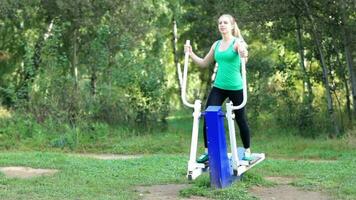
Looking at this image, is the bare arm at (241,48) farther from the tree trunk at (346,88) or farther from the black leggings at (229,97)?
the tree trunk at (346,88)

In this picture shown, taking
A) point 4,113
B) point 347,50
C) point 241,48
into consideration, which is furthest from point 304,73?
point 241,48

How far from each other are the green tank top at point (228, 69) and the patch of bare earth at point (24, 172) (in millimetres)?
2796

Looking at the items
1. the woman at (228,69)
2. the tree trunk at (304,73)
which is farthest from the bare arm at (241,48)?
the tree trunk at (304,73)

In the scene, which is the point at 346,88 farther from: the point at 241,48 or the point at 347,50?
the point at 241,48

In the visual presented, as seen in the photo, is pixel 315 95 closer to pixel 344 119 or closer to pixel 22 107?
pixel 344 119

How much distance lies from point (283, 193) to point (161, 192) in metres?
1.42

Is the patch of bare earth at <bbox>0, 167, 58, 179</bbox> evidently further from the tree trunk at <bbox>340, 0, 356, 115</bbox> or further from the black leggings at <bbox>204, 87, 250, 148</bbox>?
the tree trunk at <bbox>340, 0, 356, 115</bbox>

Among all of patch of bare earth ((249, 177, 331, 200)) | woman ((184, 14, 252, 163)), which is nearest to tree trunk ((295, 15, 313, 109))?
patch of bare earth ((249, 177, 331, 200))

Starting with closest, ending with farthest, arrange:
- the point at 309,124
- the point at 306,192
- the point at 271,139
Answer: the point at 306,192
the point at 271,139
the point at 309,124

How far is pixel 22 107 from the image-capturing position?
1399 cm

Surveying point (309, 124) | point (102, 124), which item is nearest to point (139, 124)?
point (102, 124)

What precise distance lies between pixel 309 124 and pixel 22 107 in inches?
265

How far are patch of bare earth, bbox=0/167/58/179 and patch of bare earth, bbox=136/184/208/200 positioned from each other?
5.57 ft

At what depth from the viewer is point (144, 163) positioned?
9.42 meters
